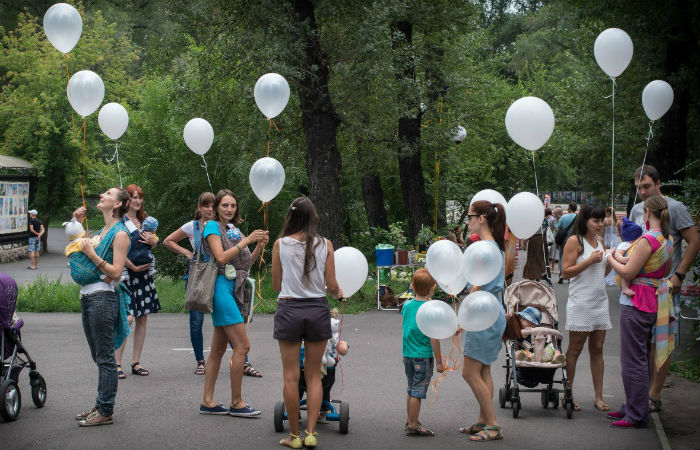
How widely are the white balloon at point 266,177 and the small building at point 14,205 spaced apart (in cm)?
2285

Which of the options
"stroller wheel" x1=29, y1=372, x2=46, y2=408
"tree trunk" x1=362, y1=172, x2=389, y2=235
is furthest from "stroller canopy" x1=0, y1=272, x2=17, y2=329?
"tree trunk" x1=362, y1=172, x2=389, y2=235

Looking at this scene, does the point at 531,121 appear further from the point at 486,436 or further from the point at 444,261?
the point at 486,436

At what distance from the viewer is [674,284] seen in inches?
292

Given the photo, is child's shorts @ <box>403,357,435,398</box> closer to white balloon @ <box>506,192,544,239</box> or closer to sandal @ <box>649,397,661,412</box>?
white balloon @ <box>506,192,544,239</box>

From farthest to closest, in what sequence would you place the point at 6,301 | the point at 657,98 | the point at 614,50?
the point at 657,98, the point at 614,50, the point at 6,301

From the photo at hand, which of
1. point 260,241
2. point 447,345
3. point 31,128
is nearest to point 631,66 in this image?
point 447,345

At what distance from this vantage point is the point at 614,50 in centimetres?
902

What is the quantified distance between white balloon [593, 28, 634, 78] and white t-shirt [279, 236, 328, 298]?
195 inches

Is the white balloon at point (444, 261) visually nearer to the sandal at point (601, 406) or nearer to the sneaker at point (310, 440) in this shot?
the sneaker at point (310, 440)

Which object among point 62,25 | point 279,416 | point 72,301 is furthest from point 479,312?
point 72,301

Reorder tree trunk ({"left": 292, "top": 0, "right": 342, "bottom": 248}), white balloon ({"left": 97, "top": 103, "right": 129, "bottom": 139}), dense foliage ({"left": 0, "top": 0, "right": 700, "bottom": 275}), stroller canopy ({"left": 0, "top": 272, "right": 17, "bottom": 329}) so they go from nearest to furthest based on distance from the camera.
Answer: stroller canopy ({"left": 0, "top": 272, "right": 17, "bottom": 329})
white balloon ({"left": 97, "top": 103, "right": 129, "bottom": 139})
dense foliage ({"left": 0, "top": 0, "right": 700, "bottom": 275})
tree trunk ({"left": 292, "top": 0, "right": 342, "bottom": 248})

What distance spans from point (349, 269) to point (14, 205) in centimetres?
2547

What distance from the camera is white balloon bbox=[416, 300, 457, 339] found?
588 cm

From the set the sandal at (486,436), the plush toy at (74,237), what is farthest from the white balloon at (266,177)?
the sandal at (486,436)
